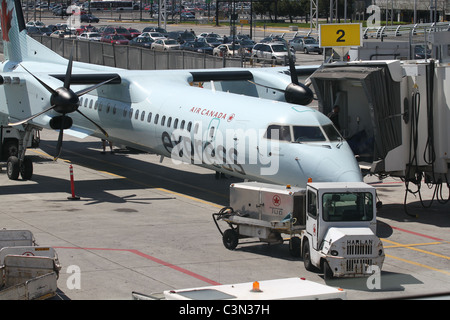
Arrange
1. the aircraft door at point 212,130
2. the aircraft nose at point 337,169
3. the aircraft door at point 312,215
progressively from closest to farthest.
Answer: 1. the aircraft door at point 312,215
2. the aircraft nose at point 337,169
3. the aircraft door at point 212,130

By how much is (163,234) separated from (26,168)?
951 cm

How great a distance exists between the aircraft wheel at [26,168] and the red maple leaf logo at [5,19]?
740 centimetres

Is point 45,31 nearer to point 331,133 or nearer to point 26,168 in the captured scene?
point 26,168

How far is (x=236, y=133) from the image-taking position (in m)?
21.1

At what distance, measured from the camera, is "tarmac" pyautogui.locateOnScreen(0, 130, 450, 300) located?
49.0 feet

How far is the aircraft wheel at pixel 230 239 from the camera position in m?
17.6

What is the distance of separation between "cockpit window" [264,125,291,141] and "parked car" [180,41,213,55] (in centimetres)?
4841

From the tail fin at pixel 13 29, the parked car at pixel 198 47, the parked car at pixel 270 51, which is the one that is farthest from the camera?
the parked car at pixel 198 47

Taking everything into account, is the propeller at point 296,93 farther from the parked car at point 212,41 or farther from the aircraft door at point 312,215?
the parked car at point 212,41

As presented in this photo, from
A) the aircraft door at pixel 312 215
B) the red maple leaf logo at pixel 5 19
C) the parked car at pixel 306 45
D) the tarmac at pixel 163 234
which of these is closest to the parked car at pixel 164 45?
the parked car at pixel 306 45

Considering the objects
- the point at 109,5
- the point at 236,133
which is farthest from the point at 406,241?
the point at 109,5

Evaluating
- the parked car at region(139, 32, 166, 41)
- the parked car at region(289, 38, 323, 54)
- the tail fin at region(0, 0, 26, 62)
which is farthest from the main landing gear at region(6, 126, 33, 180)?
the parked car at region(139, 32, 166, 41)

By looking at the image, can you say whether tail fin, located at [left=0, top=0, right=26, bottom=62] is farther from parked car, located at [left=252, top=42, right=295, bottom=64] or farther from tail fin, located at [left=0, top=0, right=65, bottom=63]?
parked car, located at [left=252, top=42, right=295, bottom=64]
